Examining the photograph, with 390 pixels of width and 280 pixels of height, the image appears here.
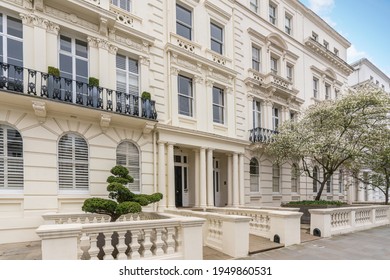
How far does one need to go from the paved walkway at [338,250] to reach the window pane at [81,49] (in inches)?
347

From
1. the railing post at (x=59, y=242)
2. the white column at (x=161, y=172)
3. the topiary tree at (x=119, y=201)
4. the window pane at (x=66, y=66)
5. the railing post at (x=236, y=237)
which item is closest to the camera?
the railing post at (x=59, y=242)

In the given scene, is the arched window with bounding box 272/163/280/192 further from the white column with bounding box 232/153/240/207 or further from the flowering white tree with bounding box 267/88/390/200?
the white column with bounding box 232/153/240/207

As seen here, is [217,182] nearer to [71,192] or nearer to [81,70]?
[71,192]

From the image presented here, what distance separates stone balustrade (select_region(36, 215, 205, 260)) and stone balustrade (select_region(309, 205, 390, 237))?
17.9ft

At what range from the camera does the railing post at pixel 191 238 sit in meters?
5.23

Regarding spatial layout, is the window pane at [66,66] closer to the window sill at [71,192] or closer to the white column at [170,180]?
the window sill at [71,192]

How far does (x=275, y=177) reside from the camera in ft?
50.8

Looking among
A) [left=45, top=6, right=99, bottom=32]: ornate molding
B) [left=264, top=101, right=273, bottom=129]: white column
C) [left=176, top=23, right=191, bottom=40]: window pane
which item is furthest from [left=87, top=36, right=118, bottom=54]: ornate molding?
[left=264, top=101, right=273, bottom=129]: white column

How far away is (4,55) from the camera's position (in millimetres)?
7746

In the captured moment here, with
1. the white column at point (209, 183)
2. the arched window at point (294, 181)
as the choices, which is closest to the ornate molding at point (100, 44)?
the white column at point (209, 183)

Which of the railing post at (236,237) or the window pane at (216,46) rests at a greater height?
the window pane at (216,46)

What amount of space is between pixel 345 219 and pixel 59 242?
33.0 ft

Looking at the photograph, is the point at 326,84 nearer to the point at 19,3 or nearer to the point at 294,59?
the point at 294,59

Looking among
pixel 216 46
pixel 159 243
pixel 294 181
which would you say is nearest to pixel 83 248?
pixel 159 243
